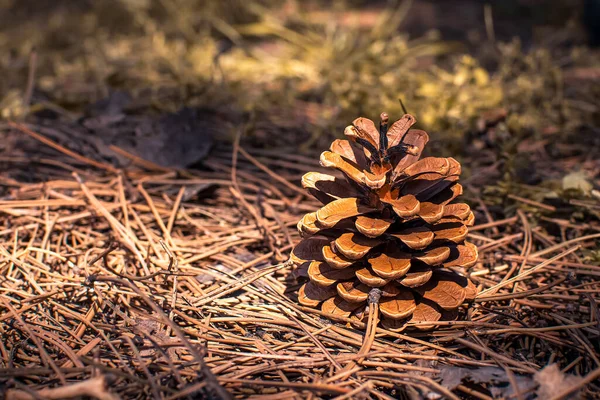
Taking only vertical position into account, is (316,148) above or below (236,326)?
above

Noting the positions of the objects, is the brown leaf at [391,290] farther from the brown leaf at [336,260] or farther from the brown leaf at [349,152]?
the brown leaf at [349,152]

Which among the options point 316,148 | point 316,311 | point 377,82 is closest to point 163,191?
point 316,148

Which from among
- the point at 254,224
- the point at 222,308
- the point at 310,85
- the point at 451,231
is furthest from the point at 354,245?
the point at 310,85

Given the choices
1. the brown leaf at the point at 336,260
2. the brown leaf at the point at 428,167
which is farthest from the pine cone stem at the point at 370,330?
the brown leaf at the point at 428,167

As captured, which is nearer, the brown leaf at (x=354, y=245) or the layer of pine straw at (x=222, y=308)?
the layer of pine straw at (x=222, y=308)

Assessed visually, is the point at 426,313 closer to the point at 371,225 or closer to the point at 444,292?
the point at 444,292

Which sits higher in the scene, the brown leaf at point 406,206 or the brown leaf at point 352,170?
the brown leaf at point 352,170

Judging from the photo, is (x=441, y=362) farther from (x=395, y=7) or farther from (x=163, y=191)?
(x=395, y=7)

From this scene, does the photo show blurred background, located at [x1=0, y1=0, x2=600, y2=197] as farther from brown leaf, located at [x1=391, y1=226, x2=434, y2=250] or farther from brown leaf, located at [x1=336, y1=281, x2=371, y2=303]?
brown leaf, located at [x1=336, y1=281, x2=371, y2=303]
